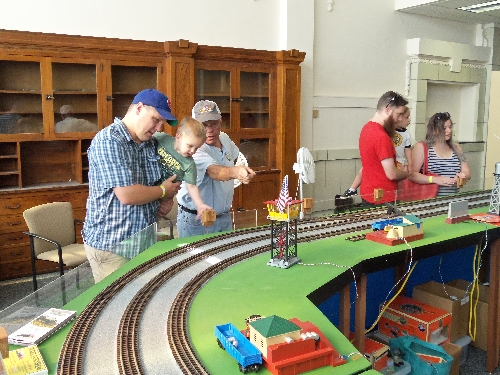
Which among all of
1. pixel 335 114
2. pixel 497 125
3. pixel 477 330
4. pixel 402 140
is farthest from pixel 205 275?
pixel 497 125

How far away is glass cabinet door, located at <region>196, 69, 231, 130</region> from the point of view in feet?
21.6

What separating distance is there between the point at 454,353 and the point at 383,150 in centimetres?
158

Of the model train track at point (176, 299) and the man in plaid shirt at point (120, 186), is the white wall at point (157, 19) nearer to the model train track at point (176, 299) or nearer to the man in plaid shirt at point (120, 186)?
the man in plaid shirt at point (120, 186)

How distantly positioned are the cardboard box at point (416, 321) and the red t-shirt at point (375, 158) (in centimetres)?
85

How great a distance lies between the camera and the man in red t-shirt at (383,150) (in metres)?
3.93

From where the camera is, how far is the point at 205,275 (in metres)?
2.41

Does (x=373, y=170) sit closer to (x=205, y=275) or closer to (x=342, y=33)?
(x=205, y=275)

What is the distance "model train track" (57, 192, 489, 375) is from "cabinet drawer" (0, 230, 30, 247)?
11.6 ft

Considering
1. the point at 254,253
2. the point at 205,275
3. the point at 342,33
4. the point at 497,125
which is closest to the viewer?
the point at 205,275

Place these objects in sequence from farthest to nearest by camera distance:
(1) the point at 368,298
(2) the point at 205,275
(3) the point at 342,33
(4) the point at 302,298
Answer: (3) the point at 342,33 → (1) the point at 368,298 → (2) the point at 205,275 → (4) the point at 302,298

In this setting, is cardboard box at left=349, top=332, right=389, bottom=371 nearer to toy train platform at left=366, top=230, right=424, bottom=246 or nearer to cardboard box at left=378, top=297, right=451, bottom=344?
cardboard box at left=378, top=297, right=451, bottom=344

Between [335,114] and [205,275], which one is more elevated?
[335,114]

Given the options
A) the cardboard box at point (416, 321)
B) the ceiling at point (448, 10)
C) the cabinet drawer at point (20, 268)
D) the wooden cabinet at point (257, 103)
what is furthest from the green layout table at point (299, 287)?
the ceiling at point (448, 10)

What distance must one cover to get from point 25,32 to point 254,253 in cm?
415
